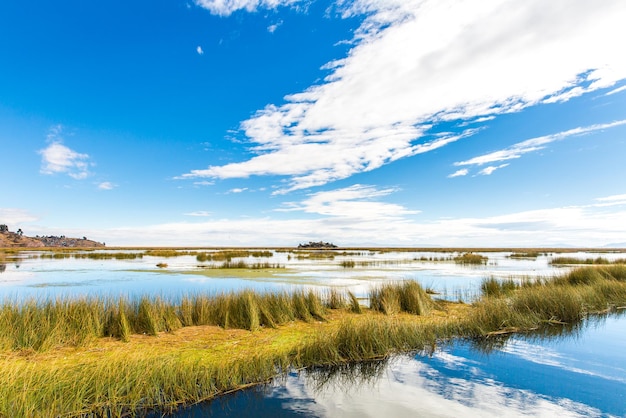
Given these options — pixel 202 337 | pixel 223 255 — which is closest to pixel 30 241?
pixel 223 255

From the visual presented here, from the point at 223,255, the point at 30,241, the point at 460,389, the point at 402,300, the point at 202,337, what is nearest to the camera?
the point at 460,389

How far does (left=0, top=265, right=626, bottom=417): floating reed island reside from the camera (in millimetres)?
5438

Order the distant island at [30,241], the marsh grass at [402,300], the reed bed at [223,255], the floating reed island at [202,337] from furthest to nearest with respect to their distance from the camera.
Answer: the distant island at [30,241] < the reed bed at [223,255] < the marsh grass at [402,300] < the floating reed island at [202,337]

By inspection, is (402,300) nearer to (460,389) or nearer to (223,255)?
(460,389)

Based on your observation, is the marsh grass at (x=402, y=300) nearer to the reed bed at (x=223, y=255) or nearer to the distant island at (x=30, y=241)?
the reed bed at (x=223, y=255)

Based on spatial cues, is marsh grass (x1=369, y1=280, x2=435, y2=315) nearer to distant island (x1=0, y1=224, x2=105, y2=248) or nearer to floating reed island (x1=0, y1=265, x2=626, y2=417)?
floating reed island (x1=0, y1=265, x2=626, y2=417)

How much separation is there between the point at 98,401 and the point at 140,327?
4.65 metres

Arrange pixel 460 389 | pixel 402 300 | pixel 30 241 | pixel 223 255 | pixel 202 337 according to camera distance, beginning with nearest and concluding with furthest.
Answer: pixel 460 389, pixel 202 337, pixel 402 300, pixel 223 255, pixel 30 241

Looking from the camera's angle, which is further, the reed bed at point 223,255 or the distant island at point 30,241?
the distant island at point 30,241

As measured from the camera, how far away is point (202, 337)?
9188mm

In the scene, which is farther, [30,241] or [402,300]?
[30,241]

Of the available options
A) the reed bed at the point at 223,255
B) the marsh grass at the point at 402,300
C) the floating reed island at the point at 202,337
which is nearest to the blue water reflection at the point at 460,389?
the floating reed island at the point at 202,337

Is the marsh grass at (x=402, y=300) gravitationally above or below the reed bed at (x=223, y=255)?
below

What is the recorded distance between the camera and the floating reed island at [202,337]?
17.8 feet
